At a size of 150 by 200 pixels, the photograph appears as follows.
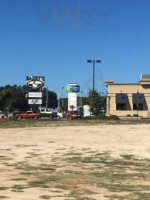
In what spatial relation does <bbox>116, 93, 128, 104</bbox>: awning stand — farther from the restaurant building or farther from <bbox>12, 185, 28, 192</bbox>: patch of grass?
<bbox>12, 185, 28, 192</bbox>: patch of grass

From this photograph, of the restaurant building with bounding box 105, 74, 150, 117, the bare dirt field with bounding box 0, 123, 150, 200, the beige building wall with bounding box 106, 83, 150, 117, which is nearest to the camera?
the bare dirt field with bounding box 0, 123, 150, 200

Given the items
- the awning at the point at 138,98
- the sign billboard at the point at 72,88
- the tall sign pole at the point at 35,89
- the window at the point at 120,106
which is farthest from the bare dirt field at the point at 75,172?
the sign billboard at the point at 72,88

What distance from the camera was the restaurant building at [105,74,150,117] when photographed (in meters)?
99.1

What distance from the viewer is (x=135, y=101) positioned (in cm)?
9906

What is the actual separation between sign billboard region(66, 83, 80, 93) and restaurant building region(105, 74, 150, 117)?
3889 cm

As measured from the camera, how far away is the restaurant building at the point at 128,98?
99.1 metres

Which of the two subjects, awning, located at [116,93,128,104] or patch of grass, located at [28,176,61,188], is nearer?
patch of grass, located at [28,176,61,188]

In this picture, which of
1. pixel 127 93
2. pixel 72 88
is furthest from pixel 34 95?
pixel 72 88

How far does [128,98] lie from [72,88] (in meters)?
43.1

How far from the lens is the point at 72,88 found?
14125 cm

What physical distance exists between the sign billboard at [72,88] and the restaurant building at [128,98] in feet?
128

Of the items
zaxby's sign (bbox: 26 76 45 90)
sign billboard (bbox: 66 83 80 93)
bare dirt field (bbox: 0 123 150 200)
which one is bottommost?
bare dirt field (bbox: 0 123 150 200)

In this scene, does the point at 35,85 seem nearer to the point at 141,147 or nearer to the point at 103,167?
the point at 141,147

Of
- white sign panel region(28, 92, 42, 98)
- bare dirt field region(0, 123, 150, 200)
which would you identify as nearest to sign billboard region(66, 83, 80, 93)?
white sign panel region(28, 92, 42, 98)
